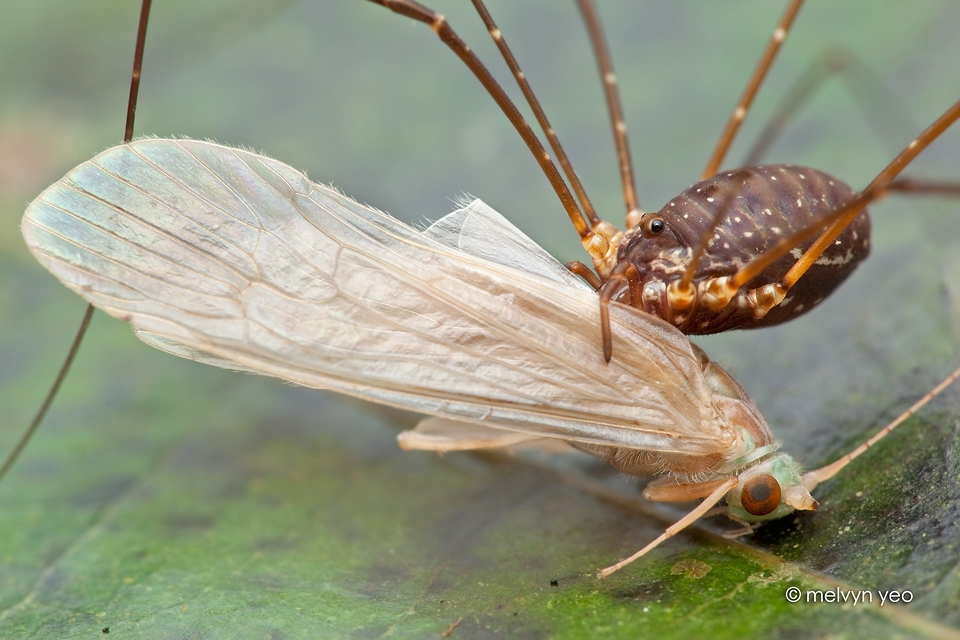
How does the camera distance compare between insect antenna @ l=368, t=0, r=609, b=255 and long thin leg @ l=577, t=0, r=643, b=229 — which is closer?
insect antenna @ l=368, t=0, r=609, b=255

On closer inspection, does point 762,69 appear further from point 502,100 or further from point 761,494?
point 761,494

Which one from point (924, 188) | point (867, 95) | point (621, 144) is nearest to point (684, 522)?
point (924, 188)

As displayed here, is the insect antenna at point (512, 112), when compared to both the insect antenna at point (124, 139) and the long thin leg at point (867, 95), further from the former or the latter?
the long thin leg at point (867, 95)

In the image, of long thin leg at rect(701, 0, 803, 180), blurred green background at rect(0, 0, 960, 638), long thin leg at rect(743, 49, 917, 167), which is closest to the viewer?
blurred green background at rect(0, 0, 960, 638)

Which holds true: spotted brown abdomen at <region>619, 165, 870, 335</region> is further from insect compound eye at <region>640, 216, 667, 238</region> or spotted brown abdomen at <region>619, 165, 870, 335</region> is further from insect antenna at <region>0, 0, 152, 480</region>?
insect antenna at <region>0, 0, 152, 480</region>

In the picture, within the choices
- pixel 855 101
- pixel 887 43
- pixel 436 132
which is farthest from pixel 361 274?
pixel 887 43

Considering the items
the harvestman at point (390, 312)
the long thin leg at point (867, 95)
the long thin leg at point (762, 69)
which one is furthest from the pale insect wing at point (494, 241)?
the long thin leg at point (867, 95)

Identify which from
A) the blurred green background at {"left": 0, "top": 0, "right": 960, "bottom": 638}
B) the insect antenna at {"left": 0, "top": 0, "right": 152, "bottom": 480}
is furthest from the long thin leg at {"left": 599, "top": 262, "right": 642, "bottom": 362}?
the insect antenna at {"left": 0, "top": 0, "right": 152, "bottom": 480}
